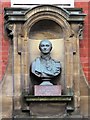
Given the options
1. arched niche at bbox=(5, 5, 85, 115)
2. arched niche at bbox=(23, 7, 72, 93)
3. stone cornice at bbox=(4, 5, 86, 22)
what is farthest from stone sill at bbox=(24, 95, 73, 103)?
stone cornice at bbox=(4, 5, 86, 22)

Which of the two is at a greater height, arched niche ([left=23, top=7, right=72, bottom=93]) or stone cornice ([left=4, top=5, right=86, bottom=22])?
stone cornice ([left=4, top=5, right=86, bottom=22])

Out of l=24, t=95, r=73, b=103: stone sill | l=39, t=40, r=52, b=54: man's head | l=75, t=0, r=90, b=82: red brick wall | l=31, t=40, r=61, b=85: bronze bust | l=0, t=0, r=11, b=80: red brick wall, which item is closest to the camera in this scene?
l=24, t=95, r=73, b=103: stone sill

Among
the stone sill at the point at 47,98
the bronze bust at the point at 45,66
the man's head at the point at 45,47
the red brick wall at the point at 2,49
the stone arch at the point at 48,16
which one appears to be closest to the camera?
the stone sill at the point at 47,98

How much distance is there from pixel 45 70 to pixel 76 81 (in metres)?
0.66

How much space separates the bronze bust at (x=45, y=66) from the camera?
1322 centimetres

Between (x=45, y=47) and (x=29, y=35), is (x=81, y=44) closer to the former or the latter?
(x=45, y=47)

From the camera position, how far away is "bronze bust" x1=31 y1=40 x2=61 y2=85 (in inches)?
520

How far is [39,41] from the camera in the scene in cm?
1367

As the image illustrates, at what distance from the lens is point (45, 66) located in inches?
523

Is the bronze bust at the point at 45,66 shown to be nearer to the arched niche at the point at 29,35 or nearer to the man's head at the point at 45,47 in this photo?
the man's head at the point at 45,47

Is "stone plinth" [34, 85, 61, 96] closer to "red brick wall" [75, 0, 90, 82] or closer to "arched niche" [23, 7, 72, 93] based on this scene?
"arched niche" [23, 7, 72, 93]

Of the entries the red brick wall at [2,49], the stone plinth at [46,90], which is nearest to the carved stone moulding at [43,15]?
the red brick wall at [2,49]

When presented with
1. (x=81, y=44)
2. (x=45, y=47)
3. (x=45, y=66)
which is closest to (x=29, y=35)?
(x=45, y=47)

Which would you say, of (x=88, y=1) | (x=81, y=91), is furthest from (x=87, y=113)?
(x=88, y=1)
